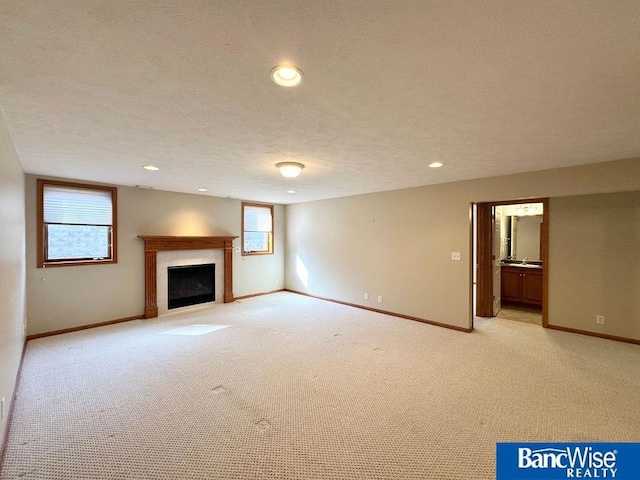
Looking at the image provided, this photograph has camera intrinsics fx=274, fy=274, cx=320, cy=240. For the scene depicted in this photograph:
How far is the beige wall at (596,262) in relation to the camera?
3828mm

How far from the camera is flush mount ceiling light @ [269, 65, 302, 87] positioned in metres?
1.50

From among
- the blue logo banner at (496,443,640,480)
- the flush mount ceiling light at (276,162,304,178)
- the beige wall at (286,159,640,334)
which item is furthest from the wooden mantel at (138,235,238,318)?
the blue logo banner at (496,443,640,480)

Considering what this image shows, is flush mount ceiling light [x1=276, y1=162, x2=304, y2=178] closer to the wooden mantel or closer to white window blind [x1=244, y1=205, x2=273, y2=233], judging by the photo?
the wooden mantel

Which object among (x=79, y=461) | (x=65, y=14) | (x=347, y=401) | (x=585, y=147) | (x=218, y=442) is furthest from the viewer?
(x=585, y=147)

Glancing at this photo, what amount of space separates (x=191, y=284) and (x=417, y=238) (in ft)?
15.4

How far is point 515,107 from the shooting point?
75.7 inches

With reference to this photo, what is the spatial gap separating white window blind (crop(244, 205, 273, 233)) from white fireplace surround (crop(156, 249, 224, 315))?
1060 millimetres

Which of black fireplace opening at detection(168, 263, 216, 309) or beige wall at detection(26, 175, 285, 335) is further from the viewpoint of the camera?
black fireplace opening at detection(168, 263, 216, 309)

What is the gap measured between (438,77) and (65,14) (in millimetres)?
1783

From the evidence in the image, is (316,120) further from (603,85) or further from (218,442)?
(218,442)

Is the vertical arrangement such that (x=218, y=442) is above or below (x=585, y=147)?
below

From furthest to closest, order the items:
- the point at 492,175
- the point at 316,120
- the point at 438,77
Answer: the point at 492,175 → the point at 316,120 → the point at 438,77


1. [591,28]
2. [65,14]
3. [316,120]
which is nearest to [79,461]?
[65,14]

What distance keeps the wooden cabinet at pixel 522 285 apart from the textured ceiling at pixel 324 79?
3.52 metres
